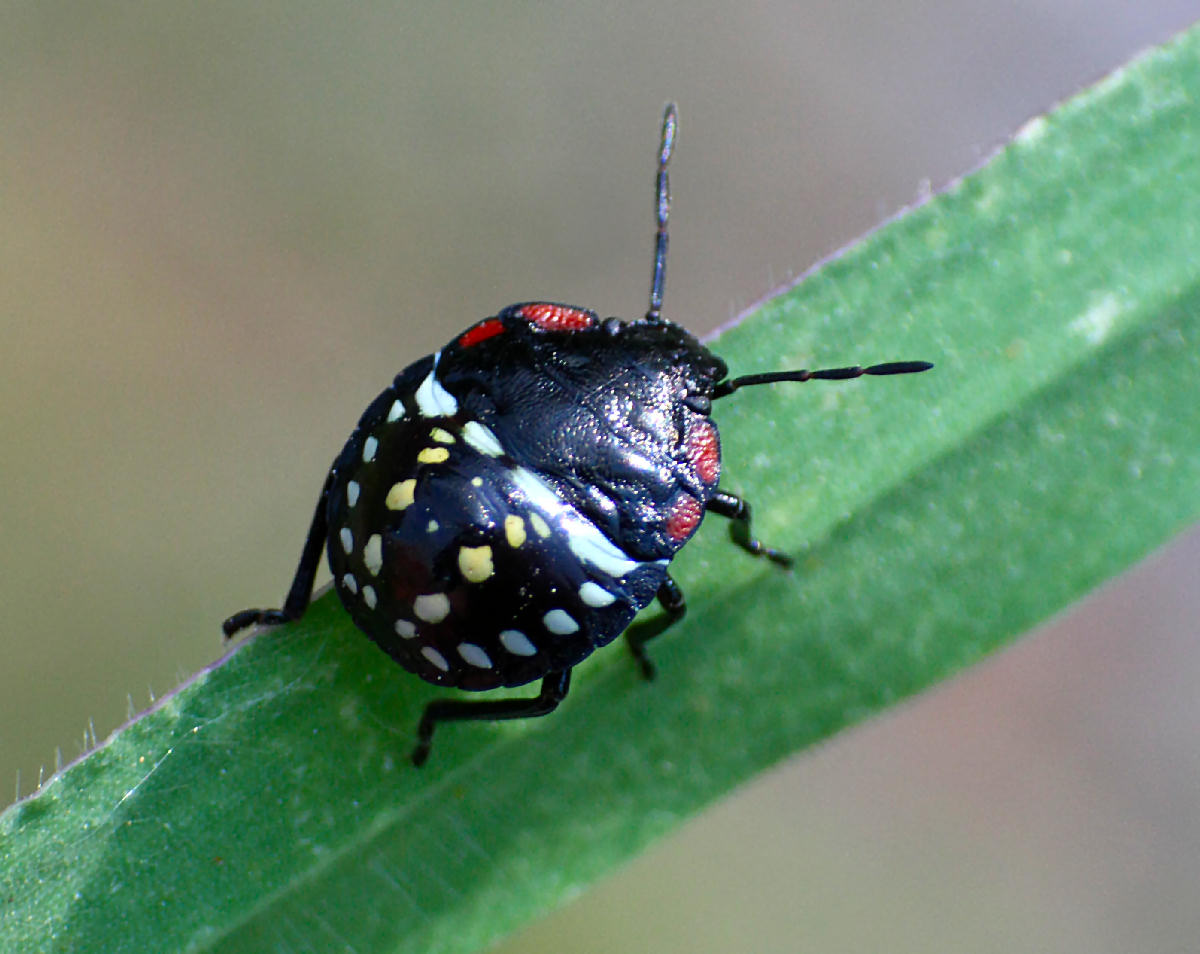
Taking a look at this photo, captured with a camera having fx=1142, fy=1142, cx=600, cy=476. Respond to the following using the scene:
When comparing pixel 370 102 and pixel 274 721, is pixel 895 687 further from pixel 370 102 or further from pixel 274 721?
pixel 370 102

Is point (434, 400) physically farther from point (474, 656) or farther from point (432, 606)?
point (474, 656)

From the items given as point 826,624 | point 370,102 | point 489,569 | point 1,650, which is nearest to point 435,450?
point 489,569

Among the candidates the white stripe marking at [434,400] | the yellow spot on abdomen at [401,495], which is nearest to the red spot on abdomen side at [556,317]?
the white stripe marking at [434,400]

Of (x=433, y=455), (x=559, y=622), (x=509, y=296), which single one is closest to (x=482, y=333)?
(x=433, y=455)

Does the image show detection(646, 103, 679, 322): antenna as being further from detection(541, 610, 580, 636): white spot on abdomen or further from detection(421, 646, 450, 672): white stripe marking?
detection(421, 646, 450, 672): white stripe marking

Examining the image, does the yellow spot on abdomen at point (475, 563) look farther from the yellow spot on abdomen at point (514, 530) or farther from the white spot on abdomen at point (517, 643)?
the white spot on abdomen at point (517, 643)
